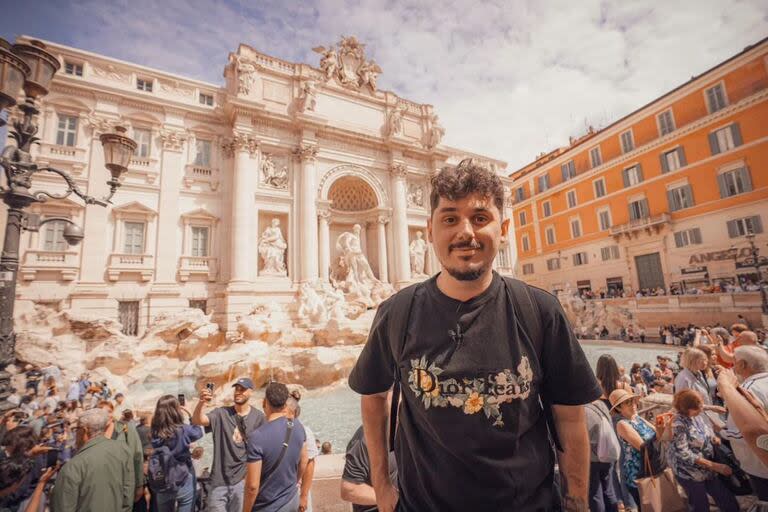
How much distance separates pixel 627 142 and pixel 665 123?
208 centimetres

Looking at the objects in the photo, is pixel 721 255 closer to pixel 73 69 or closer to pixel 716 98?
pixel 716 98

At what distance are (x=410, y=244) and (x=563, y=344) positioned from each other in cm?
1653

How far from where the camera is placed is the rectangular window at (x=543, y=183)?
86.1ft

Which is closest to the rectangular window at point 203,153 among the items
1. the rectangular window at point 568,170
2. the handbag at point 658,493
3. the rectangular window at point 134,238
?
the rectangular window at point 134,238

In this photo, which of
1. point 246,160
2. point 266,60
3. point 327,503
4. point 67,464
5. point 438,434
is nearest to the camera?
point 438,434

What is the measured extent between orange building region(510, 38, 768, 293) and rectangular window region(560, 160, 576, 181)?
0.28 feet

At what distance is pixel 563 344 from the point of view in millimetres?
1136

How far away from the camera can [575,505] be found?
1.11 metres

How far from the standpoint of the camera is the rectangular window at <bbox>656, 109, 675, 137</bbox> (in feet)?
61.6

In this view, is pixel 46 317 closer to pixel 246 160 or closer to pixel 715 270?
pixel 246 160

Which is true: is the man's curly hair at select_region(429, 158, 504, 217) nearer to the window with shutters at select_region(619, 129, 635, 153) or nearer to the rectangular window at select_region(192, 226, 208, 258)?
the rectangular window at select_region(192, 226, 208, 258)

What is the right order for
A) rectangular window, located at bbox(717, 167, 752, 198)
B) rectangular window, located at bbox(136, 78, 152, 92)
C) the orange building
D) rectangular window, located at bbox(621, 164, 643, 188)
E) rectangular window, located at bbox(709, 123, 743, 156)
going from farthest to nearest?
rectangular window, located at bbox(621, 164, 643, 188)
rectangular window, located at bbox(709, 123, 743, 156)
rectangular window, located at bbox(717, 167, 752, 198)
the orange building
rectangular window, located at bbox(136, 78, 152, 92)

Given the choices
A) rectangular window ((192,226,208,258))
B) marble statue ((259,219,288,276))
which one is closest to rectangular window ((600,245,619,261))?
marble statue ((259,219,288,276))

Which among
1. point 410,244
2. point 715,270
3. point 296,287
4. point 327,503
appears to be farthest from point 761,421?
point 715,270
